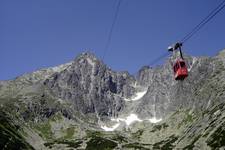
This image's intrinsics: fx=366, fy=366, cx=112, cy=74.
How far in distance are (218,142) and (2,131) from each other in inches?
4200

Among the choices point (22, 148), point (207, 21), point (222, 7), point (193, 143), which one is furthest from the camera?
point (193, 143)

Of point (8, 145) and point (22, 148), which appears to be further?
point (22, 148)

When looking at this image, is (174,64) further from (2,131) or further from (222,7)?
(2,131)

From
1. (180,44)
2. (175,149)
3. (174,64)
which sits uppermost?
(175,149)

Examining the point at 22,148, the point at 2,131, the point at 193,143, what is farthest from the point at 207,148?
the point at 2,131

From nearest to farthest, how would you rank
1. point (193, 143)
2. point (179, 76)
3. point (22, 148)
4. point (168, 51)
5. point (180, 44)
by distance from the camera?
point (180, 44)
point (168, 51)
point (179, 76)
point (22, 148)
point (193, 143)

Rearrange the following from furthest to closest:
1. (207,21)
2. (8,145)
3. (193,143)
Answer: (193,143)
(8,145)
(207,21)

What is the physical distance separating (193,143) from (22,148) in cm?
8427

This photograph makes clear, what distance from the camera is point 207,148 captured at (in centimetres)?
16438

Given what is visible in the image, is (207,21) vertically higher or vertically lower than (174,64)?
lower

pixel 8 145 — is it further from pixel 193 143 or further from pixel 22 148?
pixel 193 143

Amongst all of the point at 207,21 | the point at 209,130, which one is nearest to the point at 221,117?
the point at 209,130

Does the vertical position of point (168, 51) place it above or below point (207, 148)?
below

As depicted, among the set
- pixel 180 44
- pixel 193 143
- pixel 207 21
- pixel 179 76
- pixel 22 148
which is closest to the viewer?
pixel 207 21
